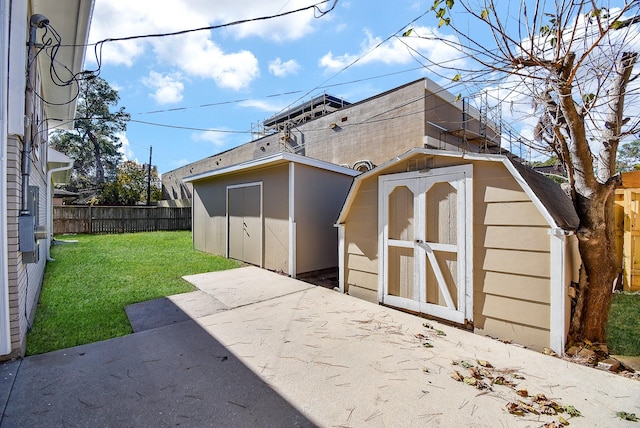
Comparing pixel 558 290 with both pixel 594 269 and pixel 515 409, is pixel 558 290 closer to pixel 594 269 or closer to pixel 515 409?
pixel 594 269

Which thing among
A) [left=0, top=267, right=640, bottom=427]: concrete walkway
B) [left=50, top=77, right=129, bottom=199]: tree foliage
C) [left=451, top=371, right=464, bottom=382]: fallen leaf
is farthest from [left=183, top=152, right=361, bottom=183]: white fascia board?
[left=50, top=77, right=129, bottom=199]: tree foliage

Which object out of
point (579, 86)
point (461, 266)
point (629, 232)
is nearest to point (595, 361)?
point (461, 266)

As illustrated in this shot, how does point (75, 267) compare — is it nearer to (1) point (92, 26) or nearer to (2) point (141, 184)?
(1) point (92, 26)

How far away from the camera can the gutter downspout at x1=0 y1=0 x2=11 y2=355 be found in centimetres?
239

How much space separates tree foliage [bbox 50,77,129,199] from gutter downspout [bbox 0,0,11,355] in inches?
924

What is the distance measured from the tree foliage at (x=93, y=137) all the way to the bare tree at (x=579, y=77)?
2618 cm

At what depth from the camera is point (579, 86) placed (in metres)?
2.61

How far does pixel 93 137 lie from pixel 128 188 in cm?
851

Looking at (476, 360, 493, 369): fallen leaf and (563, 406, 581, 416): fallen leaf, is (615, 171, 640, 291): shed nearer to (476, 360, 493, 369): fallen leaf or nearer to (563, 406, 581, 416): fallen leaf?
(476, 360, 493, 369): fallen leaf

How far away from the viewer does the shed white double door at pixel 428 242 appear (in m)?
3.35

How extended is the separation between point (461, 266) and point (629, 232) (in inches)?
173

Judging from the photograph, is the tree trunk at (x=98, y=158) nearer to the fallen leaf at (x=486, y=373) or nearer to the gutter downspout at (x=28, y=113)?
the gutter downspout at (x=28, y=113)

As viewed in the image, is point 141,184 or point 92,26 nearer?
point 92,26

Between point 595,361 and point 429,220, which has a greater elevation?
point 429,220
